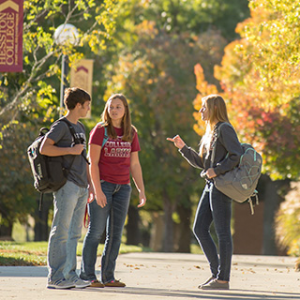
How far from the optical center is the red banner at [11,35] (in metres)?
10.3

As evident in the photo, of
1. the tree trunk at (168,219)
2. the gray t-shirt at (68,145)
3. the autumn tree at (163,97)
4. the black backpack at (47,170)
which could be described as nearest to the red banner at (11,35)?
the gray t-shirt at (68,145)

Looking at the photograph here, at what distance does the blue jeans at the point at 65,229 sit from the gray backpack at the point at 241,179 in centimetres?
141

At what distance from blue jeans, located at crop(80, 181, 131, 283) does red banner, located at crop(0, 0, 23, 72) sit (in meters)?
3.63

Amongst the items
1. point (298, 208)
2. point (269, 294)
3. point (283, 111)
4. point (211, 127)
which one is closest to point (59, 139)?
point (211, 127)

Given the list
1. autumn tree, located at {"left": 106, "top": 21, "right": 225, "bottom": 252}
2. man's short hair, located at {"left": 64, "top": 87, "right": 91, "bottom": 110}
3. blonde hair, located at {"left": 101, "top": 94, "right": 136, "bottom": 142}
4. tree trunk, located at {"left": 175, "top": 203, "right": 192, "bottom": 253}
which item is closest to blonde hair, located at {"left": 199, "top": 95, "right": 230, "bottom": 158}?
blonde hair, located at {"left": 101, "top": 94, "right": 136, "bottom": 142}

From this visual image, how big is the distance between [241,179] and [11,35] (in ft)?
15.4

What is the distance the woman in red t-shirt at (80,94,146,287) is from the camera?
727 cm

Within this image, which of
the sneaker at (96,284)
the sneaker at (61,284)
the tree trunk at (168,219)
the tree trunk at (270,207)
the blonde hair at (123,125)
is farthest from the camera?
the tree trunk at (168,219)

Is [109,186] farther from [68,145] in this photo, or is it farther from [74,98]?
[74,98]

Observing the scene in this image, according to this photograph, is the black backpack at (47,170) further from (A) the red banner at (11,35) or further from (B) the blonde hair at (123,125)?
(A) the red banner at (11,35)

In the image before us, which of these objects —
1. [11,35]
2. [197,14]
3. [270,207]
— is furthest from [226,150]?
[197,14]

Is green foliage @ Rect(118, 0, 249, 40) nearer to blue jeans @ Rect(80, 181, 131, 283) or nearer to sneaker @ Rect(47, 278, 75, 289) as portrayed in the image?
blue jeans @ Rect(80, 181, 131, 283)

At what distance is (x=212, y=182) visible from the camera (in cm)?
757

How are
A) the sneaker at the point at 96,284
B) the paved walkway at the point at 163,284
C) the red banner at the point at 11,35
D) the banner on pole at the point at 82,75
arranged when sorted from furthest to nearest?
the banner on pole at the point at 82,75
the red banner at the point at 11,35
the sneaker at the point at 96,284
the paved walkway at the point at 163,284
